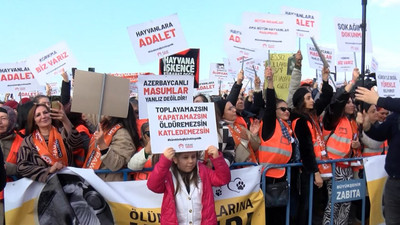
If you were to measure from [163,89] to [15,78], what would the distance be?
6034 millimetres

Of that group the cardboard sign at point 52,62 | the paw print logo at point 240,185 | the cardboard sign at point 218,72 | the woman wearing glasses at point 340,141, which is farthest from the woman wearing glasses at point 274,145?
the cardboard sign at point 218,72

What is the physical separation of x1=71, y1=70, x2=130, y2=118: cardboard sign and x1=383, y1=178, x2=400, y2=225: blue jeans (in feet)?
9.87

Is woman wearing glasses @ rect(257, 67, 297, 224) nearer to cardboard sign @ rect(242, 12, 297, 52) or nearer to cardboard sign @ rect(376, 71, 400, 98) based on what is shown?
cardboard sign @ rect(376, 71, 400, 98)

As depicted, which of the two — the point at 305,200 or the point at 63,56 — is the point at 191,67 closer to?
the point at 305,200

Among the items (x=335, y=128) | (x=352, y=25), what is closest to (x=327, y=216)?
(x=335, y=128)

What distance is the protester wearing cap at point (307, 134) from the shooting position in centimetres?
469

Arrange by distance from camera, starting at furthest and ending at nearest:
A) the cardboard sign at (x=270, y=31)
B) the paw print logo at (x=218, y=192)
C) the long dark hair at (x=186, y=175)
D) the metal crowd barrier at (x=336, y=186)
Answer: the cardboard sign at (x=270, y=31) → the metal crowd barrier at (x=336, y=186) → the paw print logo at (x=218, y=192) → the long dark hair at (x=186, y=175)

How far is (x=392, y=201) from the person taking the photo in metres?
4.24

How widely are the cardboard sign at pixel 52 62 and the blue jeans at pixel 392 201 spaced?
5991 millimetres

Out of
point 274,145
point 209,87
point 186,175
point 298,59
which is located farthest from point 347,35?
point 209,87

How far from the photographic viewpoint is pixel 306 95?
17.1ft

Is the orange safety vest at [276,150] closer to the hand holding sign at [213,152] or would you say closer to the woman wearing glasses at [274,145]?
the woman wearing glasses at [274,145]

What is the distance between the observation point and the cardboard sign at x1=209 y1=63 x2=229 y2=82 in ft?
50.0

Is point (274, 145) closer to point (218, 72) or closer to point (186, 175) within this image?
point (186, 175)
